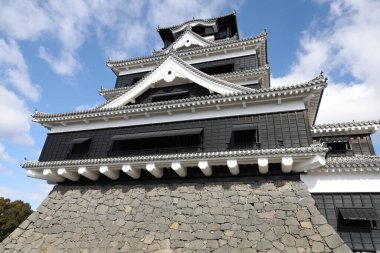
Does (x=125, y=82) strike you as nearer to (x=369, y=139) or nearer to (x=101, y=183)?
(x=101, y=183)

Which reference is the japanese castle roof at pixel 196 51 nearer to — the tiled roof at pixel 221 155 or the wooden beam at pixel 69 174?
the tiled roof at pixel 221 155

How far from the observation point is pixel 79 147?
11938 millimetres

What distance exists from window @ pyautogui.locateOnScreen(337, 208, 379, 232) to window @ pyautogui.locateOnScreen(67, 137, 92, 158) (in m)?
10.3

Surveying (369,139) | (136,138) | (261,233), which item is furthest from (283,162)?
(136,138)

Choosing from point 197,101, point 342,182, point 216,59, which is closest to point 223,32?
point 216,59

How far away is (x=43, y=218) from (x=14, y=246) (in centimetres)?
127

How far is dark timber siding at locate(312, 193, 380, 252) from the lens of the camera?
7.38 m

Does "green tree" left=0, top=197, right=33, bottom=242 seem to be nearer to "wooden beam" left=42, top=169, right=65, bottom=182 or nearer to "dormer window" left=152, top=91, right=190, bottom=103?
"wooden beam" left=42, top=169, right=65, bottom=182

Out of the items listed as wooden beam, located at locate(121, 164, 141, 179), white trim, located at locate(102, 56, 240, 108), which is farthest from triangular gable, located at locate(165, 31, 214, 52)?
wooden beam, located at locate(121, 164, 141, 179)

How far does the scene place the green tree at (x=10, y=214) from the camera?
28.6 meters

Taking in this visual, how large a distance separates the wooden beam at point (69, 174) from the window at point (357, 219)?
10.2 meters

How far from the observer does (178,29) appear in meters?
21.2

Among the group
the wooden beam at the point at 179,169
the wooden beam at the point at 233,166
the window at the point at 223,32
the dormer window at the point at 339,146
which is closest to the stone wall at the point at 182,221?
the wooden beam at the point at 179,169

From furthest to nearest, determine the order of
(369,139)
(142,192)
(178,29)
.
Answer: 1. (178,29)
2. (369,139)
3. (142,192)
